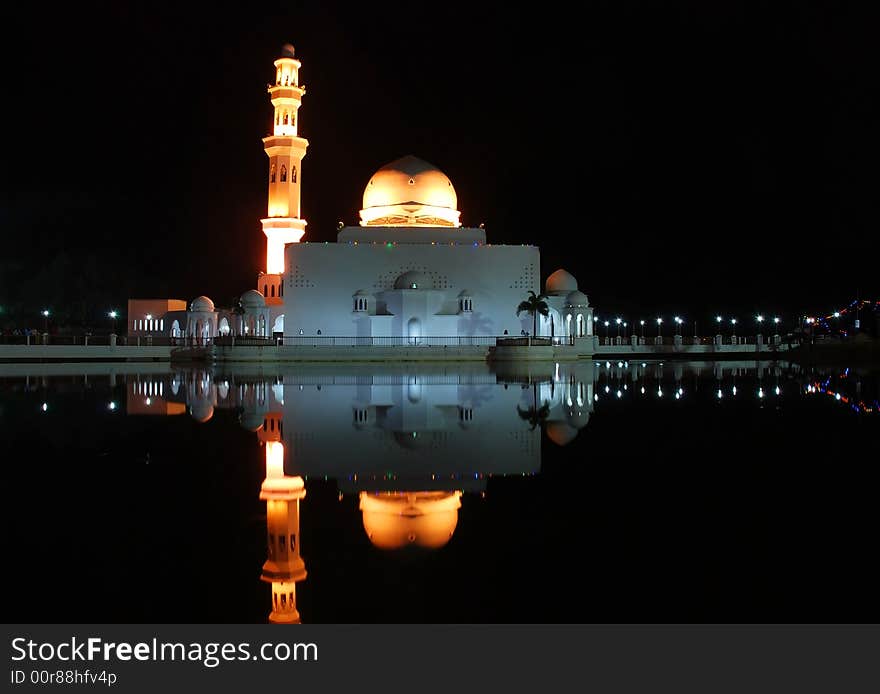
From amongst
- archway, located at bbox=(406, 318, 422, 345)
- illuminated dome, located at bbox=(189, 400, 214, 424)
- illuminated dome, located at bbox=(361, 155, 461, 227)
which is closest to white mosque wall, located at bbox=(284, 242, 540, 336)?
archway, located at bbox=(406, 318, 422, 345)

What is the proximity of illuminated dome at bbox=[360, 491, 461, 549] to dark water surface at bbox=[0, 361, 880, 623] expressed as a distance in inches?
0.8

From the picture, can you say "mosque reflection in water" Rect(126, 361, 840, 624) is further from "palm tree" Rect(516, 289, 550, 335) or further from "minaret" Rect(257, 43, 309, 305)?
"minaret" Rect(257, 43, 309, 305)

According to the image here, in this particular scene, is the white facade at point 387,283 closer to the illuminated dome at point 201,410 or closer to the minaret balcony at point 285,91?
the minaret balcony at point 285,91

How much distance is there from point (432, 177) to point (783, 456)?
30.8 m

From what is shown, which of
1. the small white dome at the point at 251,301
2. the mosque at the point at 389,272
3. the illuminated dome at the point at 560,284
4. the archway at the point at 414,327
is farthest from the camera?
the illuminated dome at the point at 560,284

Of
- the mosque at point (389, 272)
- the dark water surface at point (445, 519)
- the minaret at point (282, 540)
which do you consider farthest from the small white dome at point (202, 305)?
the minaret at point (282, 540)

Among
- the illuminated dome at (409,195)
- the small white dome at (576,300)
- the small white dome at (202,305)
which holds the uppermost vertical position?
the illuminated dome at (409,195)

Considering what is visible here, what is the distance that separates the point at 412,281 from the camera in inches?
1296

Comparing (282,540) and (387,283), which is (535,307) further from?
(282,540)

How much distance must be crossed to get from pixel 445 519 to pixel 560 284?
33732 mm

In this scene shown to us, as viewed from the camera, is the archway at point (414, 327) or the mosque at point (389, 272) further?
the mosque at point (389, 272)

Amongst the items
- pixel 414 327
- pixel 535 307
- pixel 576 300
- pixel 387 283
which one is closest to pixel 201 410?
pixel 414 327

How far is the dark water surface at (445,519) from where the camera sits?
2898 mm

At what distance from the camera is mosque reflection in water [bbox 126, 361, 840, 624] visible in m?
3.98
